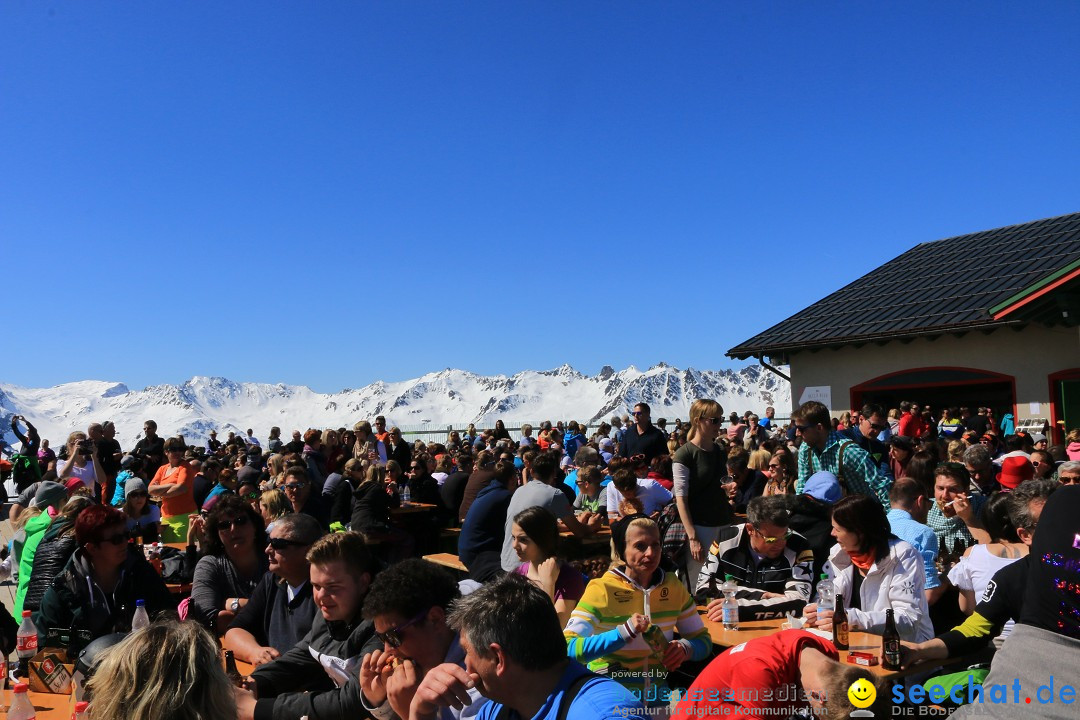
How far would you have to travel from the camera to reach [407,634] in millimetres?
2674

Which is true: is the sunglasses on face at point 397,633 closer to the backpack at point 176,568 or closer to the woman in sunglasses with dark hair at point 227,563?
the woman in sunglasses with dark hair at point 227,563

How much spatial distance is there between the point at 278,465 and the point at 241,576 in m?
4.23

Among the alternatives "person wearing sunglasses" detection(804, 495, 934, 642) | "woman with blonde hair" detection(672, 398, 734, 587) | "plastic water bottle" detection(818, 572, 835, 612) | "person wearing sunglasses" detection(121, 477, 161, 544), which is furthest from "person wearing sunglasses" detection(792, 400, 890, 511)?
"person wearing sunglasses" detection(121, 477, 161, 544)

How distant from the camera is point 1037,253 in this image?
1592 centimetres

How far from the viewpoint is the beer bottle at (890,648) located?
3.43 m

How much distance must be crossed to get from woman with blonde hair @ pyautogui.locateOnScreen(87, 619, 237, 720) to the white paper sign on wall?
15.9 metres

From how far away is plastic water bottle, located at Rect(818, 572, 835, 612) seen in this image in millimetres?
4031

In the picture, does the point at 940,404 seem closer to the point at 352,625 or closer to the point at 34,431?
the point at 352,625

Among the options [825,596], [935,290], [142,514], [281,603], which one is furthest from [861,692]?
[935,290]

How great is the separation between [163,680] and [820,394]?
53.5 feet

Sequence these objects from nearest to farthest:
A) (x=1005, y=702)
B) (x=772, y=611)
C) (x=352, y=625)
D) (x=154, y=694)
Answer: (x=154, y=694)
(x=1005, y=702)
(x=352, y=625)
(x=772, y=611)

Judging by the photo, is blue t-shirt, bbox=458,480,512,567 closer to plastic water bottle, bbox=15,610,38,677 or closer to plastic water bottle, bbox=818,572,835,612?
plastic water bottle, bbox=818,572,835,612

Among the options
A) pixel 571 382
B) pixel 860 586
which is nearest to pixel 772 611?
pixel 860 586

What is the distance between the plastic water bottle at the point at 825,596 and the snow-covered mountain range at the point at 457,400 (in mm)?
93171
